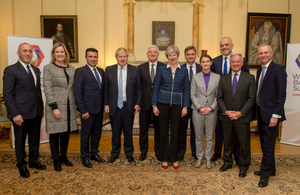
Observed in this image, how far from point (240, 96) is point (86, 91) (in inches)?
78.1

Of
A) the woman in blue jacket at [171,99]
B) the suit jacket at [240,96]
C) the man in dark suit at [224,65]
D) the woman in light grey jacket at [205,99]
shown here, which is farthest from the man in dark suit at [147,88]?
the suit jacket at [240,96]

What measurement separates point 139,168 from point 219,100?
141 cm

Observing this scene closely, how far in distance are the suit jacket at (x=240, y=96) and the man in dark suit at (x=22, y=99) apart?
2.37 m

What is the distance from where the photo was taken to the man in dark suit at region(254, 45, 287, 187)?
2.30 m

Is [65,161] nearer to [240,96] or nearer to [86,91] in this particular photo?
[86,91]

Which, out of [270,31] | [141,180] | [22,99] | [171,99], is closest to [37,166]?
[22,99]

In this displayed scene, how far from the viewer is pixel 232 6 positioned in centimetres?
517

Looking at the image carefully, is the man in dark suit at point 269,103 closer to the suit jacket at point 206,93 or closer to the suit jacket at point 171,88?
the suit jacket at point 206,93

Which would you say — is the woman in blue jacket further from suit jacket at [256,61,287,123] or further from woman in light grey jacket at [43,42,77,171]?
woman in light grey jacket at [43,42,77,171]

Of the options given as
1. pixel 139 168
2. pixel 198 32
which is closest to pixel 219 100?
pixel 139 168

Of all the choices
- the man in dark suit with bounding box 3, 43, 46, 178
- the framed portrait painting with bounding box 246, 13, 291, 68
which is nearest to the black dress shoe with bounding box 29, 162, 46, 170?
the man in dark suit with bounding box 3, 43, 46, 178

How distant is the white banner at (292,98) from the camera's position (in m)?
3.86

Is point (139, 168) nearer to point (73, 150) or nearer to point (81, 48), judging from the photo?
point (73, 150)

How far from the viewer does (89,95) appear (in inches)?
108
